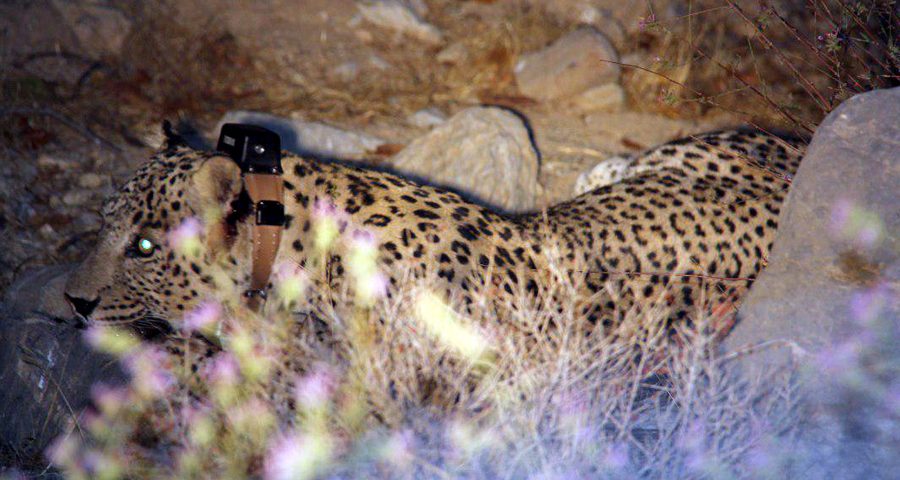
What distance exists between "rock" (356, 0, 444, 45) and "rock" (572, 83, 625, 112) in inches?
83.3

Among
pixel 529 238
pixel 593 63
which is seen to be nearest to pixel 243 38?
pixel 593 63

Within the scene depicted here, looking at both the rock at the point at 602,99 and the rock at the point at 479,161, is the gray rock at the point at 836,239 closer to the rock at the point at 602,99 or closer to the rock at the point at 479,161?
the rock at the point at 479,161

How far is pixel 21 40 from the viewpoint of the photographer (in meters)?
7.89

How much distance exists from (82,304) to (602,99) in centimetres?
583

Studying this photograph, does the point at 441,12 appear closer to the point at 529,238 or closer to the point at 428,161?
the point at 428,161

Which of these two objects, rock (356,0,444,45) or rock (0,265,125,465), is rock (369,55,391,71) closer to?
rock (356,0,444,45)

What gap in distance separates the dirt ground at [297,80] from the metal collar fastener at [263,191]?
2.46 metres

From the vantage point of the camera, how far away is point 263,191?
4.03m

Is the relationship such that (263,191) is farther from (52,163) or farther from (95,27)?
(95,27)

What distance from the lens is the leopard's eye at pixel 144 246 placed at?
419 centimetres

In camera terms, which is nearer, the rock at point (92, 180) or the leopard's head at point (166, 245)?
the leopard's head at point (166, 245)

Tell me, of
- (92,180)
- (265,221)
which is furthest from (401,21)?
(265,221)

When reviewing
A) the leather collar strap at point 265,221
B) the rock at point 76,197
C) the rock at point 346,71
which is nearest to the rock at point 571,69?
the rock at point 346,71

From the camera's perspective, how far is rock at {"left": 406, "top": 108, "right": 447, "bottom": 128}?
Result: 8125mm
